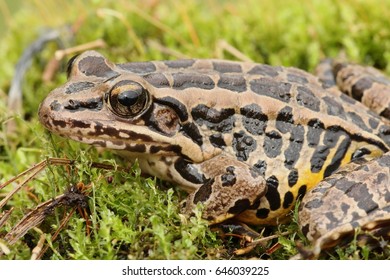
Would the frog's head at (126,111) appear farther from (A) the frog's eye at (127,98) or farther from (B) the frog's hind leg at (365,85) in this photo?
(B) the frog's hind leg at (365,85)

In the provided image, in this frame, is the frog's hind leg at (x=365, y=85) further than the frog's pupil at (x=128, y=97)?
Yes

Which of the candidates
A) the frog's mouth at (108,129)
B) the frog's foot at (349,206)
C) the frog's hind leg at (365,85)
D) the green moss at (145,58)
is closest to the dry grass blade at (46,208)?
the green moss at (145,58)

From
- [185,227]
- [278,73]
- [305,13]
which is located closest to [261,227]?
[185,227]

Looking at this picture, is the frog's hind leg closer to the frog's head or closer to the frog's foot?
the frog's foot

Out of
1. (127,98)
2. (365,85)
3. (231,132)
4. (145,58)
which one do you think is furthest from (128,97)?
(145,58)

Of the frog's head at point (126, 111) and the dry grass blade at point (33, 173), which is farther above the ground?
the frog's head at point (126, 111)

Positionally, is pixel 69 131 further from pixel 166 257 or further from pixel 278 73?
pixel 278 73

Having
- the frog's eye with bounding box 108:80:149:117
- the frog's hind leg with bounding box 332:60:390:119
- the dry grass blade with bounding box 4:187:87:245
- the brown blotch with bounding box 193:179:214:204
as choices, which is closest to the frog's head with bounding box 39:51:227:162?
the frog's eye with bounding box 108:80:149:117
